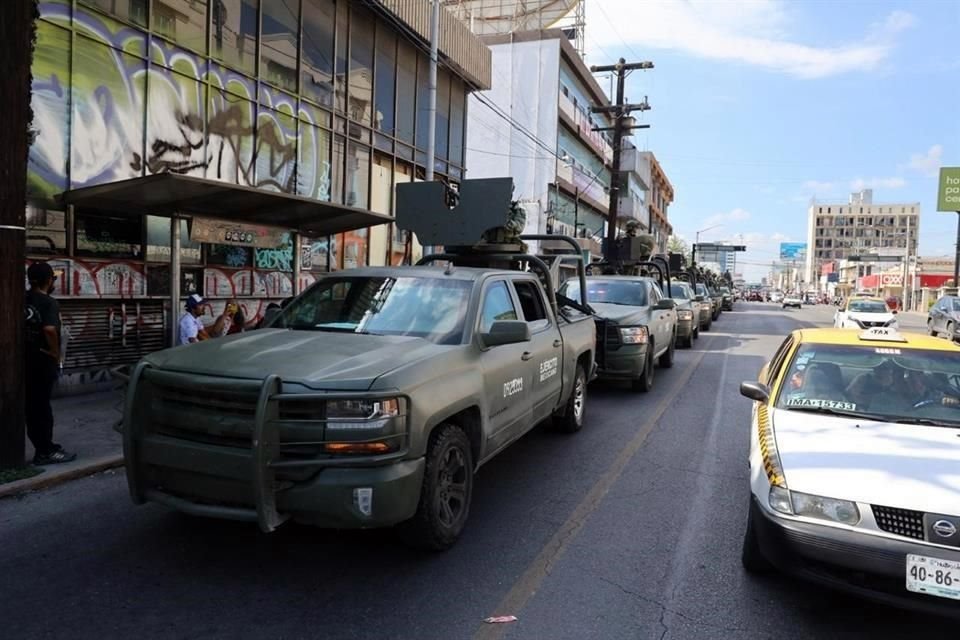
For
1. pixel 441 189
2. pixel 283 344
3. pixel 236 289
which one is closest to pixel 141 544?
pixel 283 344

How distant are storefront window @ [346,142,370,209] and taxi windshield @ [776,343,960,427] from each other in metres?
12.6

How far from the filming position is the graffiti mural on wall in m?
9.00

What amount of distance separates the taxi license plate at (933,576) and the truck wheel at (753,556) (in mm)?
914

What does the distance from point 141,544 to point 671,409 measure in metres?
6.86

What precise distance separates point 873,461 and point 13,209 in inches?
249

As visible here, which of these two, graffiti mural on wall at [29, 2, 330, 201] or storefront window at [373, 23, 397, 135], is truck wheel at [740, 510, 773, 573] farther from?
storefront window at [373, 23, 397, 135]

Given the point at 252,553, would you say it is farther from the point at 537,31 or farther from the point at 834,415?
the point at 537,31

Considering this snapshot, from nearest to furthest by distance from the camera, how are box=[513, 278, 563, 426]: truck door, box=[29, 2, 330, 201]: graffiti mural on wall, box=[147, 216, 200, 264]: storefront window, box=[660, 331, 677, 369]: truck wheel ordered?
box=[513, 278, 563, 426]: truck door < box=[29, 2, 330, 201]: graffiti mural on wall < box=[147, 216, 200, 264]: storefront window < box=[660, 331, 677, 369]: truck wheel

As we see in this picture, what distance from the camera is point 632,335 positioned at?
9586mm

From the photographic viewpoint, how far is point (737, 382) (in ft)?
37.6

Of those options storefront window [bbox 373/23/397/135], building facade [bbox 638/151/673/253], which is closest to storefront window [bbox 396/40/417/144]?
storefront window [bbox 373/23/397/135]

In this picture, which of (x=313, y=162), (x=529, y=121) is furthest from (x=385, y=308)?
(x=529, y=121)

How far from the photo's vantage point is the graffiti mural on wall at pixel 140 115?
9000 millimetres

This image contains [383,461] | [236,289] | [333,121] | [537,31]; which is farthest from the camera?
[537,31]
